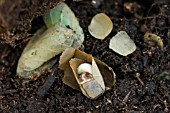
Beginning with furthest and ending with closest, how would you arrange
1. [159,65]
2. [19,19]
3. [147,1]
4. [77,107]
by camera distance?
[147,1], [159,65], [77,107], [19,19]

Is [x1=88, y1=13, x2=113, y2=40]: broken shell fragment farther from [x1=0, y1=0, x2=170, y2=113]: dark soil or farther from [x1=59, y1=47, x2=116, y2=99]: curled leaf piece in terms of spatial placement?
[x1=59, y1=47, x2=116, y2=99]: curled leaf piece

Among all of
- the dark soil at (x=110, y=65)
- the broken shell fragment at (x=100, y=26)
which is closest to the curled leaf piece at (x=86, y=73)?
the dark soil at (x=110, y=65)

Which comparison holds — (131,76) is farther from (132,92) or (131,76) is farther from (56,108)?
(56,108)

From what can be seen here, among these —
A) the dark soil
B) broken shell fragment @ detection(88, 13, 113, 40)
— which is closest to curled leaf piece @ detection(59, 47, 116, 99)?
→ the dark soil

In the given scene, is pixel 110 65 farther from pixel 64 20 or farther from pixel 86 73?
pixel 64 20

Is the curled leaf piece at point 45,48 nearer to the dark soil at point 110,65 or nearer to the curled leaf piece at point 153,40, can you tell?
the dark soil at point 110,65

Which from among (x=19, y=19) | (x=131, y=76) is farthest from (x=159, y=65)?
(x=19, y=19)
